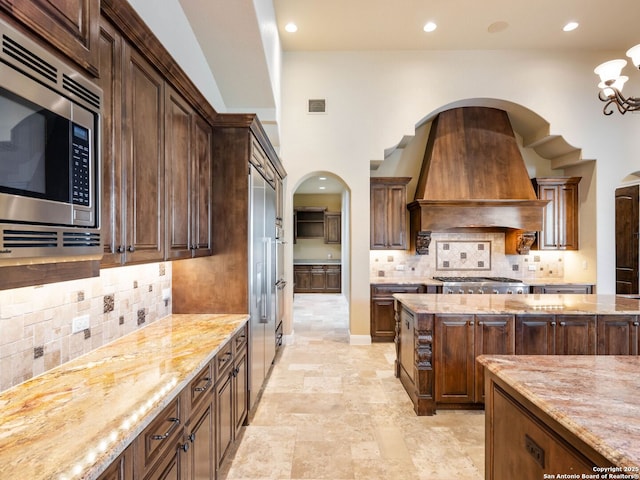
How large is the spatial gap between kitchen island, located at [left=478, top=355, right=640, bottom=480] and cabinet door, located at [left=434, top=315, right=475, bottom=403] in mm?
1125

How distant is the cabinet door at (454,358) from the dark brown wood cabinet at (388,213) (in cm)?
241

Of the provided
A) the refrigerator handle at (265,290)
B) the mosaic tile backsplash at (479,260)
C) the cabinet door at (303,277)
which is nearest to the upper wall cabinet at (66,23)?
the refrigerator handle at (265,290)

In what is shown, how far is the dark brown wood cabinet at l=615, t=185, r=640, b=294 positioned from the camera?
585 centimetres

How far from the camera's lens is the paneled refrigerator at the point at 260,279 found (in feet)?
8.72

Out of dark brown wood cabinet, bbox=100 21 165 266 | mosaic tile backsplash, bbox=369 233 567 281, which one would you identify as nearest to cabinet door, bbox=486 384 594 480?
dark brown wood cabinet, bbox=100 21 165 266

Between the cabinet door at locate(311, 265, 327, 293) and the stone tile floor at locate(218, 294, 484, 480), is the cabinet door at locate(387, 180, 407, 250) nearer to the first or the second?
the stone tile floor at locate(218, 294, 484, 480)

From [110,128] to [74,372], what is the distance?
1093 millimetres

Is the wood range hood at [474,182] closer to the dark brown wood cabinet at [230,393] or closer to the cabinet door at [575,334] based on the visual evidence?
the cabinet door at [575,334]

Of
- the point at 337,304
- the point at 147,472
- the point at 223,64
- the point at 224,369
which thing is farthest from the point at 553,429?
the point at 337,304

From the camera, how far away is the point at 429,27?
434 cm

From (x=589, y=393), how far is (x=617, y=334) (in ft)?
7.23

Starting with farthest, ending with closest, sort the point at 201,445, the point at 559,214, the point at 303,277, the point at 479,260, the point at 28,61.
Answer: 1. the point at 303,277
2. the point at 479,260
3. the point at 559,214
4. the point at 201,445
5. the point at 28,61

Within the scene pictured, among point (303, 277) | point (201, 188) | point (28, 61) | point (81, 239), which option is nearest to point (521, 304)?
point (201, 188)

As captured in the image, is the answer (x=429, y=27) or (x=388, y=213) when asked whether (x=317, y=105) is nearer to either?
(x=429, y=27)
